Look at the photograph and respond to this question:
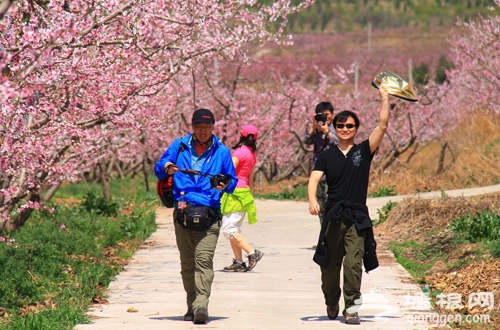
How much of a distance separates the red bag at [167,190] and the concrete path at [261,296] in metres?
1.00

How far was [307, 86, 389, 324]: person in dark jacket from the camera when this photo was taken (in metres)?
7.55

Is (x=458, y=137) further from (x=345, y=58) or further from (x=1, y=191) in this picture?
(x=345, y=58)

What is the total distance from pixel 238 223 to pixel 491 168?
10748mm

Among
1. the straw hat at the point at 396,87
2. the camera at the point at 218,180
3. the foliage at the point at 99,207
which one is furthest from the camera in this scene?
the foliage at the point at 99,207

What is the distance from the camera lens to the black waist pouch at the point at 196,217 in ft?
25.1

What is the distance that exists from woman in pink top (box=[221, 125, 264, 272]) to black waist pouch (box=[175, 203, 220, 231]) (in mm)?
2934

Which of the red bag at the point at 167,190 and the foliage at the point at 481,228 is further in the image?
the foliage at the point at 481,228

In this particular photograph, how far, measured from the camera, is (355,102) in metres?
34.0

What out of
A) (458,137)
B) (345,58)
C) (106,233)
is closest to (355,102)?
(458,137)

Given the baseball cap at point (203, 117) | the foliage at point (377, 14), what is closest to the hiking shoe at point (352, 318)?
the baseball cap at point (203, 117)

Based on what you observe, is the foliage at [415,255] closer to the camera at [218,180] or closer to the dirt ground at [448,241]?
the dirt ground at [448,241]

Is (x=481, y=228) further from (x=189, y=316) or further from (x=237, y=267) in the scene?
(x=189, y=316)

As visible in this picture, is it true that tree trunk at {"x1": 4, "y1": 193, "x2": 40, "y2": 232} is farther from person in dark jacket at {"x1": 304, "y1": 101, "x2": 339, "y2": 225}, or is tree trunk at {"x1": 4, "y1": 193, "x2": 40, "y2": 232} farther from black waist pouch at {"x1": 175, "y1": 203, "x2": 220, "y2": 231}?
black waist pouch at {"x1": 175, "y1": 203, "x2": 220, "y2": 231}

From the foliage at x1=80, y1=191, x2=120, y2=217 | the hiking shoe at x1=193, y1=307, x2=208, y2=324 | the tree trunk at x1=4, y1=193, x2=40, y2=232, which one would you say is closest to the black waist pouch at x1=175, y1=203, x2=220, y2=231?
the hiking shoe at x1=193, y1=307, x2=208, y2=324
